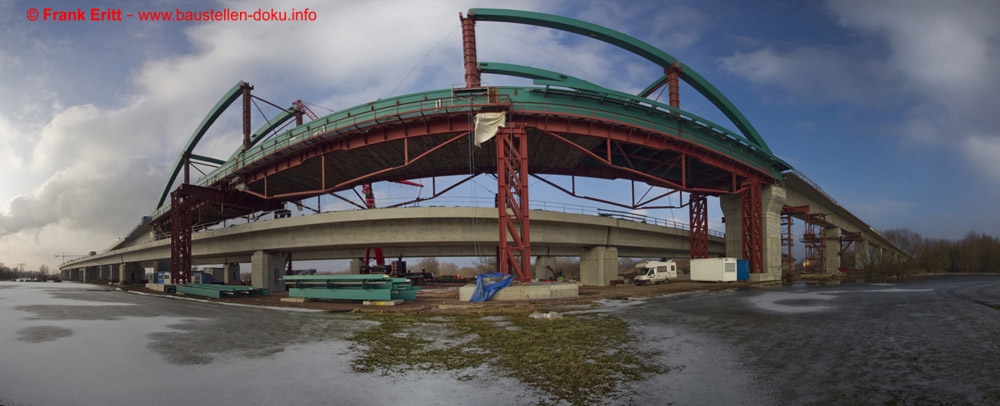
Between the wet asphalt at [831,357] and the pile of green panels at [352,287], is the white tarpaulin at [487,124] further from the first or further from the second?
the wet asphalt at [831,357]

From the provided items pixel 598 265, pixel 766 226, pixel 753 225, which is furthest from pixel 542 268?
pixel 766 226

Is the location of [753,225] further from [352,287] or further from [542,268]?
[352,287]

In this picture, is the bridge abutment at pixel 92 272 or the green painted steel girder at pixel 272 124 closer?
the green painted steel girder at pixel 272 124

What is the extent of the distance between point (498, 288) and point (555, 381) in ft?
53.1

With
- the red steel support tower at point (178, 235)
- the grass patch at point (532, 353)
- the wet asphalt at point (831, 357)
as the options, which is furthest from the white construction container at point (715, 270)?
the red steel support tower at point (178, 235)

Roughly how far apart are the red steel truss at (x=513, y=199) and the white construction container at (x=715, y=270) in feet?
64.7

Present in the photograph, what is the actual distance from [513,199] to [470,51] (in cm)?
1187

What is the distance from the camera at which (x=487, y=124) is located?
2836 centimetres

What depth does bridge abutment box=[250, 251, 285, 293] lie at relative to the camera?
39.0m

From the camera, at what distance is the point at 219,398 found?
6.26 meters

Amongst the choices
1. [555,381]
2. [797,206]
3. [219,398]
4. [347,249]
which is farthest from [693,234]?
[219,398]

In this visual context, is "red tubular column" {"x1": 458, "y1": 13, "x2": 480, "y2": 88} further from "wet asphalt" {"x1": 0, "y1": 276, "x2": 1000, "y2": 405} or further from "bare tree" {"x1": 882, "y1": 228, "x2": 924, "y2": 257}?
"bare tree" {"x1": 882, "y1": 228, "x2": 924, "y2": 257}

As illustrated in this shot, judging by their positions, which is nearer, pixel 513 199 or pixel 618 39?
pixel 513 199

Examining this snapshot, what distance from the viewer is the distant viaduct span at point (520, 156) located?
29.6 metres
